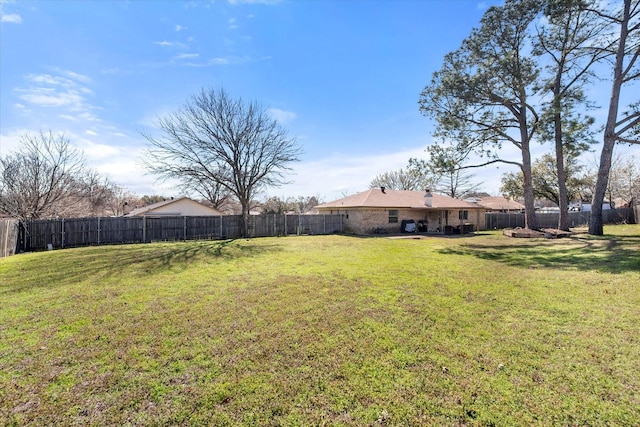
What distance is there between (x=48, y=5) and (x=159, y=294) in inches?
359

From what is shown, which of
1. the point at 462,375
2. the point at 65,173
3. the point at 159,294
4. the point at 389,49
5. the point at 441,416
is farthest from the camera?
the point at 65,173

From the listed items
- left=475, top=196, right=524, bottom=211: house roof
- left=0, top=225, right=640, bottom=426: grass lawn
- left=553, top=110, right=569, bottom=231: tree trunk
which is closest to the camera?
left=0, top=225, right=640, bottom=426: grass lawn

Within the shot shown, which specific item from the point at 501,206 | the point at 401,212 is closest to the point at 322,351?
the point at 401,212

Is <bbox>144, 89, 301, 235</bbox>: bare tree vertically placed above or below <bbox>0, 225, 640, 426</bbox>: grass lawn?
above

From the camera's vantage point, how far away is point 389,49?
12141 millimetres

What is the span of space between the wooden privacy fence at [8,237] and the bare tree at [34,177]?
15.5ft

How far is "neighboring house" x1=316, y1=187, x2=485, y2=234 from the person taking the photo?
69.0 feet

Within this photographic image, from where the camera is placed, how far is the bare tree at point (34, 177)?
15.3m

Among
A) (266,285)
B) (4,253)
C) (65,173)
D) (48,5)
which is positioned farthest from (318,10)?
(65,173)

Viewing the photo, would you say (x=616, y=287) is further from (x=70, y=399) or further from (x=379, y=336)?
(x=70, y=399)

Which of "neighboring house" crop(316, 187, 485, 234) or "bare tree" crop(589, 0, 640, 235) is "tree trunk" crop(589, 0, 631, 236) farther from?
"neighboring house" crop(316, 187, 485, 234)

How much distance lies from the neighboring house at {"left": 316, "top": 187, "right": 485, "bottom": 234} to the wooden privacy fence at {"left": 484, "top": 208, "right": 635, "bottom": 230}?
1765mm

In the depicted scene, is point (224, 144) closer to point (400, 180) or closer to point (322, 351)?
point (322, 351)

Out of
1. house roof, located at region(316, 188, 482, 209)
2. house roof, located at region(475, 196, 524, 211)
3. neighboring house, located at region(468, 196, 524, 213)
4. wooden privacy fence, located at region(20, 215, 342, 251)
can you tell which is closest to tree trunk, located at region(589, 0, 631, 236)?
house roof, located at region(316, 188, 482, 209)
